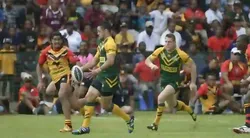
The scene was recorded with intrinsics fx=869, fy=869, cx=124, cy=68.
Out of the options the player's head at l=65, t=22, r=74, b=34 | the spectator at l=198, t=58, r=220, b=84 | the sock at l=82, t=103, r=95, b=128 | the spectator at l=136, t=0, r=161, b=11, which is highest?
the spectator at l=136, t=0, r=161, b=11

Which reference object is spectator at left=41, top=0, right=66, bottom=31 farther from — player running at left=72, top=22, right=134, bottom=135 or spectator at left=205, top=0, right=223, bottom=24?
player running at left=72, top=22, right=134, bottom=135

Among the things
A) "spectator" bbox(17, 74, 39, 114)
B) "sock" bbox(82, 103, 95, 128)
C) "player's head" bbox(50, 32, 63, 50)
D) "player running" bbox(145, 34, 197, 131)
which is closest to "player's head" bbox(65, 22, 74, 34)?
"spectator" bbox(17, 74, 39, 114)

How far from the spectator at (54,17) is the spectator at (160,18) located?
2.84 meters

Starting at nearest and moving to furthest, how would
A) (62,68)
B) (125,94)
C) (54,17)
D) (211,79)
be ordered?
(62,68)
(211,79)
(125,94)
(54,17)

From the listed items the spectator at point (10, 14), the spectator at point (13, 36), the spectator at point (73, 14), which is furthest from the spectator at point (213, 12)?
the spectator at point (13, 36)

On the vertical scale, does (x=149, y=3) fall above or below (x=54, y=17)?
above

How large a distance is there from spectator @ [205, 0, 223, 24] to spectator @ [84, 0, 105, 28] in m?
3.51

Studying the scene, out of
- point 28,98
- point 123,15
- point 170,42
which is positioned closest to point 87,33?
point 123,15

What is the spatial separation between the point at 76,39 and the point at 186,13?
413 centimetres

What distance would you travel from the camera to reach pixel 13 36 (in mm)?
25406

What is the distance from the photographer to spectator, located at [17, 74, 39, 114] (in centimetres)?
2336

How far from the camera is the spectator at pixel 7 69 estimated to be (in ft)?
79.3

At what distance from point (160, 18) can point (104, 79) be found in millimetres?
10693

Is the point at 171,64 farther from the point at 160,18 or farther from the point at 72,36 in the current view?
the point at 160,18
